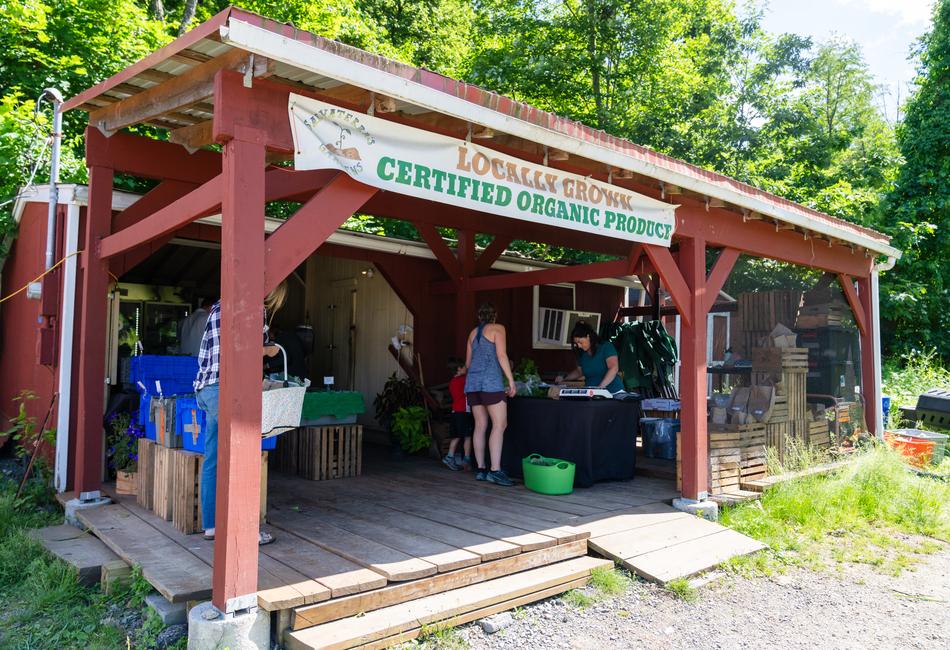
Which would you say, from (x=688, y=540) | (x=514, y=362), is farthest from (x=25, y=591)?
(x=514, y=362)

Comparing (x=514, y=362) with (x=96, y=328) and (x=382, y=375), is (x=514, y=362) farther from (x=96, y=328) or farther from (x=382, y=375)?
(x=96, y=328)

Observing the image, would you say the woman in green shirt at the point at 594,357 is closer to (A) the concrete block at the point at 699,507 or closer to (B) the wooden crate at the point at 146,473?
(A) the concrete block at the point at 699,507

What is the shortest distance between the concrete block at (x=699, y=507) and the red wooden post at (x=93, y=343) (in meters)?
4.76

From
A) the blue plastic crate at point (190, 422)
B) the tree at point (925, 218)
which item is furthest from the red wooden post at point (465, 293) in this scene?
the tree at point (925, 218)

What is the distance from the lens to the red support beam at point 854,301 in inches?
345

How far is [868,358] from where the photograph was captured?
9141mm

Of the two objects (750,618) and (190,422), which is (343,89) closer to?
(190,422)

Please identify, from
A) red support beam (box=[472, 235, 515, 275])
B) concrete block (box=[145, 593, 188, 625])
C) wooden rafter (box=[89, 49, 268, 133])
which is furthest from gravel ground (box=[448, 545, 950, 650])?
red support beam (box=[472, 235, 515, 275])

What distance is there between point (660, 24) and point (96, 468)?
1628 cm

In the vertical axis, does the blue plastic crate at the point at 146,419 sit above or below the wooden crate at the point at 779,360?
below

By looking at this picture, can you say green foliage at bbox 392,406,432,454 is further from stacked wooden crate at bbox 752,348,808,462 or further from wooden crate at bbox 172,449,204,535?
stacked wooden crate at bbox 752,348,808,462

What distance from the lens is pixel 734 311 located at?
12.5m

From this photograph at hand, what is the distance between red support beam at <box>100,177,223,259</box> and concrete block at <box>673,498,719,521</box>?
14.5 feet

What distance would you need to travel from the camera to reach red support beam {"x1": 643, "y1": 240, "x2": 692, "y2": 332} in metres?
5.96
